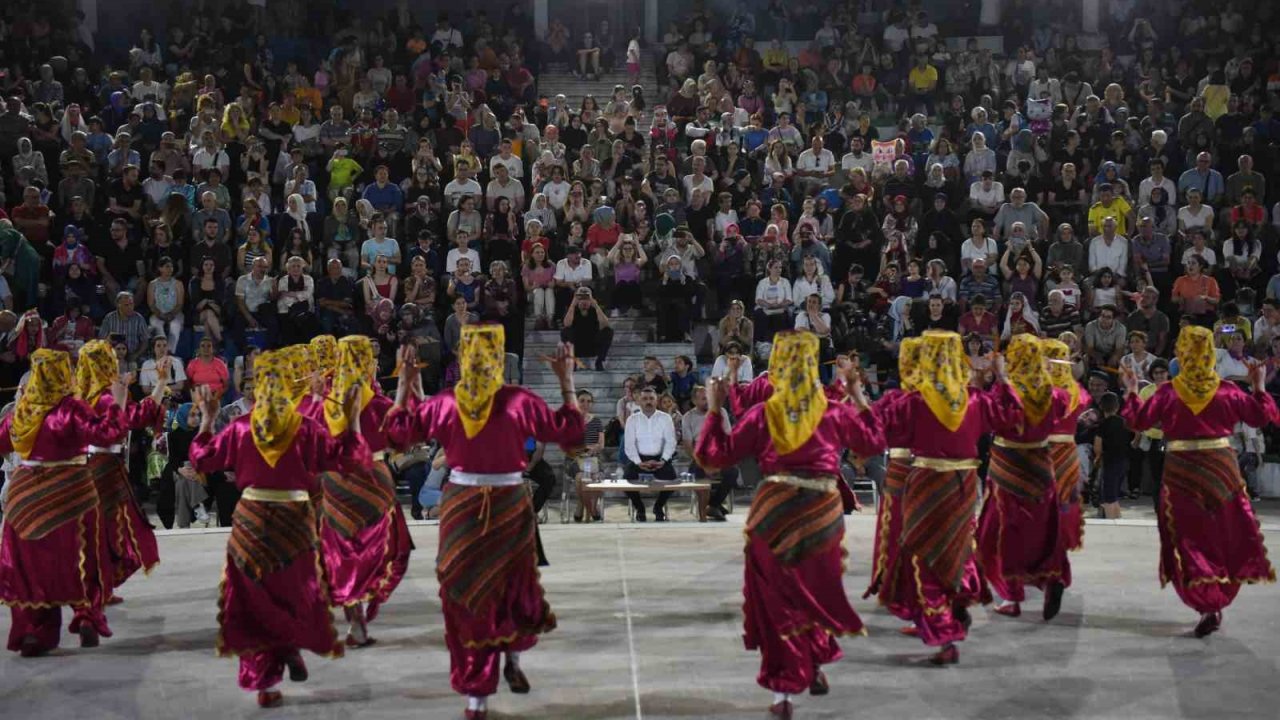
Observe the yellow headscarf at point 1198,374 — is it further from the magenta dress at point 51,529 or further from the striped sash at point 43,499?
the striped sash at point 43,499

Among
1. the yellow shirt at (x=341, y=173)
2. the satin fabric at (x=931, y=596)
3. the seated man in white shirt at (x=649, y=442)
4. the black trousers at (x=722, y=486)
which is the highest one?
the yellow shirt at (x=341, y=173)

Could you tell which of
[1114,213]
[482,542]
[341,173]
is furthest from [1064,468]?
[341,173]

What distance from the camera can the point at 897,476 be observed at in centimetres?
1025

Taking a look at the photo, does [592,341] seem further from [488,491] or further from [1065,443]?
[488,491]

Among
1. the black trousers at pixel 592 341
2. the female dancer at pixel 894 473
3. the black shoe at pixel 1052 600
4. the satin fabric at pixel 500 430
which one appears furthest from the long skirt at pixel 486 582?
the black trousers at pixel 592 341

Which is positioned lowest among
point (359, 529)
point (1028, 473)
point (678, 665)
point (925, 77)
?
point (678, 665)

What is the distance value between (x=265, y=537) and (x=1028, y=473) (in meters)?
4.76

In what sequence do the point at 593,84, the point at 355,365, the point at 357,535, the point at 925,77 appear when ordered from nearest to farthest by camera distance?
1. the point at 355,365
2. the point at 357,535
3. the point at 925,77
4. the point at 593,84

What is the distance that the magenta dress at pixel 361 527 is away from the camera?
10.3 m

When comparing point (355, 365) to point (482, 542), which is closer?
point (482, 542)

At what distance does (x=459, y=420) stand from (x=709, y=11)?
685 inches

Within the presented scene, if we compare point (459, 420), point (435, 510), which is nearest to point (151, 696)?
point (459, 420)

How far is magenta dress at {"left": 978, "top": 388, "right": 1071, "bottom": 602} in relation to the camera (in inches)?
414

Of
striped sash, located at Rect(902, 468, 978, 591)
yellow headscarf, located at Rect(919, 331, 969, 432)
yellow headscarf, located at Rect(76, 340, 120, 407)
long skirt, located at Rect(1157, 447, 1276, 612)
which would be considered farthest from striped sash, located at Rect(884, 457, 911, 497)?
yellow headscarf, located at Rect(76, 340, 120, 407)
